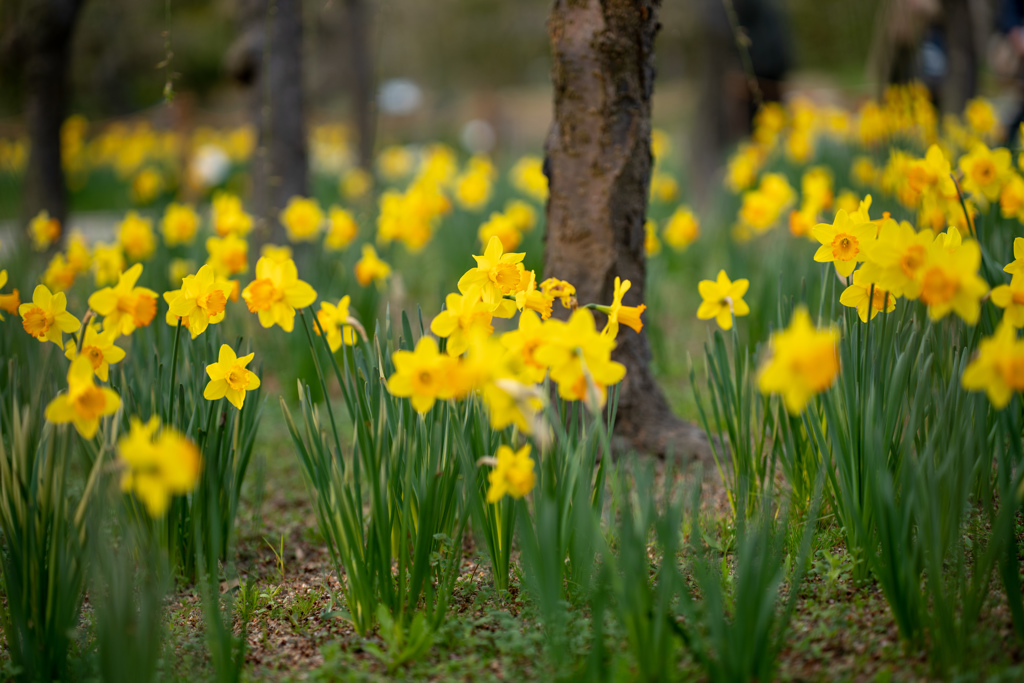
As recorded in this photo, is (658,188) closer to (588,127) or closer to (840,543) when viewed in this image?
(588,127)

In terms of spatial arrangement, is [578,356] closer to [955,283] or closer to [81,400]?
[955,283]

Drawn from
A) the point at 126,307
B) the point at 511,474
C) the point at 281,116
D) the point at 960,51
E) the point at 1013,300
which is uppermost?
the point at 960,51

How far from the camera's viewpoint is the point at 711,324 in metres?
4.07

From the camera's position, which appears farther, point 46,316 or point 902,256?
point 46,316

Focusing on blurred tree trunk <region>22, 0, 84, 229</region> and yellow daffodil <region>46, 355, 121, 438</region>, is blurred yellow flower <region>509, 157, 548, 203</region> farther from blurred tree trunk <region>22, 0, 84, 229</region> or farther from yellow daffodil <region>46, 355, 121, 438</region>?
blurred tree trunk <region>22, 0, 84, 229</region>

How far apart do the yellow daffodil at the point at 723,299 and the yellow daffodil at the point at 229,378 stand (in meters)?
1.03

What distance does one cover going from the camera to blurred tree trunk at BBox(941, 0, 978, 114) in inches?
205

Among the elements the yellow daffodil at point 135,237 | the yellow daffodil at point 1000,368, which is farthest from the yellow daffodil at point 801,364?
the yellow daffodil at point 135,237

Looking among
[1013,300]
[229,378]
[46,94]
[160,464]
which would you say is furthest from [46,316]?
[46,94]

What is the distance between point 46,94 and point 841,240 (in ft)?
16.5

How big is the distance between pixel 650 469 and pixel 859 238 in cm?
70

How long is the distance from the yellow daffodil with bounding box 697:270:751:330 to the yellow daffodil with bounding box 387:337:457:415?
75cm

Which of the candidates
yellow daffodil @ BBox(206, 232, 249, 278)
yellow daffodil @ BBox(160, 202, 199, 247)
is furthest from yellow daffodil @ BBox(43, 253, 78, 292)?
yellow daffodil @ BBox(160, 202, 199, 247)

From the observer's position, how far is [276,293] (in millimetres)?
1640
